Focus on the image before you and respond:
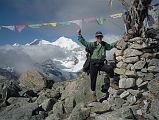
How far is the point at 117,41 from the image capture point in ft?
55.5

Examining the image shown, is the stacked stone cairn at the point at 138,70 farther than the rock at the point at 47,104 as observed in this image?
No

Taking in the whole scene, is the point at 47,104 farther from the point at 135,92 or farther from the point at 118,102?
the point at 135,92

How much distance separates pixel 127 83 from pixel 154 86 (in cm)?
158

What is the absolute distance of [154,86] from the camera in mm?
14727

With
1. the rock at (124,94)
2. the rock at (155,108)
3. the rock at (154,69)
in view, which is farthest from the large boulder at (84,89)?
the rock at (155,108)

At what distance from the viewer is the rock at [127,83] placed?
51.9 ft

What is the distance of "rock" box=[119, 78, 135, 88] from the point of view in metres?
15.8

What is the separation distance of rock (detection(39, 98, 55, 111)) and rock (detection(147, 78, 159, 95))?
6274 mm

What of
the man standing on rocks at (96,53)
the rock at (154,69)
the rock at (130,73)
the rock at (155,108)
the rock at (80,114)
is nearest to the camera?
the rock at (155,108)

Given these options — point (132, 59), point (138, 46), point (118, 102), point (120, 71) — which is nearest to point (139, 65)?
point (132, 59)

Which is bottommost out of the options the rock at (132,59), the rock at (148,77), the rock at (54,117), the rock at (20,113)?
the rock at (54,117)

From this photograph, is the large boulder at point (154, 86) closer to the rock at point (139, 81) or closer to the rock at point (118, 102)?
the rock at point (139, 81)

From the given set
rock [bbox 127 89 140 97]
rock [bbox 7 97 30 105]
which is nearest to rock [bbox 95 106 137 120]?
rock [bbox 127 89 140 97]

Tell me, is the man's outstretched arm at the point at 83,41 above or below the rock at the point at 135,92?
above
